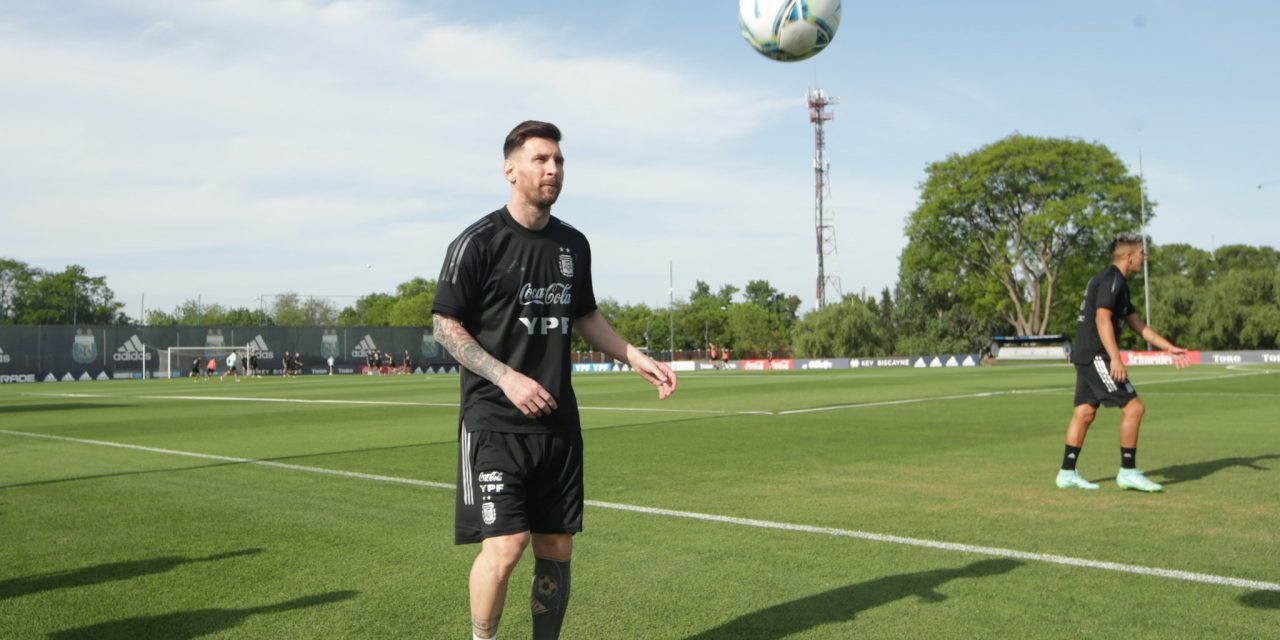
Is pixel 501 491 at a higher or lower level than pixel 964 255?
lower

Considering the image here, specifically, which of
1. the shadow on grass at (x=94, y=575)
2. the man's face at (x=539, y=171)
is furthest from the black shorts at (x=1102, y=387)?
the shadow on grass at (x=94, y=575)

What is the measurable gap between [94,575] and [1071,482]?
735 cm

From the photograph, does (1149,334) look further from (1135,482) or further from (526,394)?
(526,394)

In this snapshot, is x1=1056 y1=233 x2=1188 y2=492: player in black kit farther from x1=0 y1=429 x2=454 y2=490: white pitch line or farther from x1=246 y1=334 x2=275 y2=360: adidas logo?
x1=246 y1=334 x2=275 y2=360: adidas logo

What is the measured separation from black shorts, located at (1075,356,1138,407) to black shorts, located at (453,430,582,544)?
6.04 metres

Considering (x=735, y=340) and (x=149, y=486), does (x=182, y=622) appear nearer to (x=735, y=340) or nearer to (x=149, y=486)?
(x=149, y=486)

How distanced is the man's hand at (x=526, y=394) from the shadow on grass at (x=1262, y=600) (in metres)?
3.53

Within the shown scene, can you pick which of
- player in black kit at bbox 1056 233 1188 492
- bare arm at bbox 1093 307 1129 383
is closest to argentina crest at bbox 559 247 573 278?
player in black kit at bbox 1056 233 1188 492

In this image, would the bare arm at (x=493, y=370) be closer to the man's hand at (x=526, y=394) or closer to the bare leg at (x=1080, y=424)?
the man's hand at (x=526, y=394)

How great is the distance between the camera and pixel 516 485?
3709mm

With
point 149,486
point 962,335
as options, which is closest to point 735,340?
point 962,335

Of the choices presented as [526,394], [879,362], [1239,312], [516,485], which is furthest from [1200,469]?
[1239,312]

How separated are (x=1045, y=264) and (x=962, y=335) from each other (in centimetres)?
1786

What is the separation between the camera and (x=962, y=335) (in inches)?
3088
